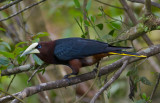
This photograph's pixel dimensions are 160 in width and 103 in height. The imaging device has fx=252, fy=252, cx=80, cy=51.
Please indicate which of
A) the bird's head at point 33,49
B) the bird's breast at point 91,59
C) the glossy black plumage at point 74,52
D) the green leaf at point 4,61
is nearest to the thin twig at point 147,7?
the glossy black plumage at point 74,52

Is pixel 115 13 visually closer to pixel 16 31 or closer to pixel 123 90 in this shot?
pixel 123 90

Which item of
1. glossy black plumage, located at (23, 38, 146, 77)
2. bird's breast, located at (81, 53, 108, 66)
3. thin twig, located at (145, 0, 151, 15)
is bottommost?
bird's breast, located at (81, 53, 108, 66)

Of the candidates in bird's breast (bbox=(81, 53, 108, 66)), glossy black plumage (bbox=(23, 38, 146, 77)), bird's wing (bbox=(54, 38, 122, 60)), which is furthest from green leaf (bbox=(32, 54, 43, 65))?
bird's breast (bbox=(81, 53, 108, 66))

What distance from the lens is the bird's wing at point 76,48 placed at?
3559mm

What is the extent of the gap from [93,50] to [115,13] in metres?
2.41

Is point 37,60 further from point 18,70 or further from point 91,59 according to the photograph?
point 91,59

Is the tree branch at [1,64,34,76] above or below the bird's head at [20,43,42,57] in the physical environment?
below

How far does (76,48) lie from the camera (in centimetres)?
366

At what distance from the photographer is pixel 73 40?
3.74 meters

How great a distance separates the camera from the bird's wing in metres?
3.56

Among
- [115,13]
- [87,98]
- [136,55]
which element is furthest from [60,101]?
[136,55]

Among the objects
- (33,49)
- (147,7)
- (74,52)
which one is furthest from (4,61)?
(147,7)

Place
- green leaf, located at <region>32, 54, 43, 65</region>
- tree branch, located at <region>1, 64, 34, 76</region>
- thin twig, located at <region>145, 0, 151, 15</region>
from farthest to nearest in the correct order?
tree branch, located at <region>1, 64, 34, 76</region>
green leaf, located at <region>32, 54, 43, 65</region>
thin twig, located at <region>145, 0, 151, 15</region>

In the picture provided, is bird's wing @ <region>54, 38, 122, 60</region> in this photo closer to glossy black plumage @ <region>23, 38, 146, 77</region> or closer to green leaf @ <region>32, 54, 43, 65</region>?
glossy black plumage @ <region>23, 38, 146, 77</region>
